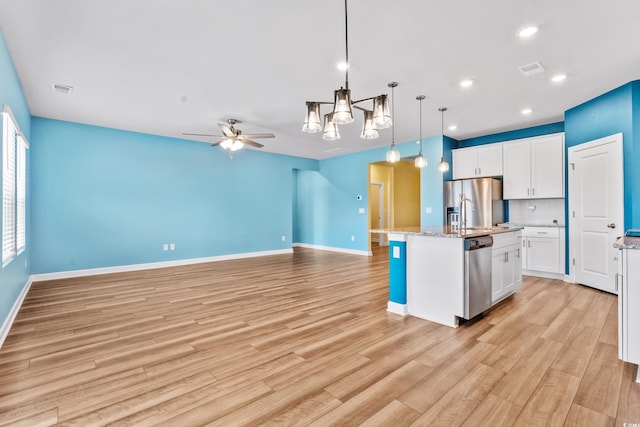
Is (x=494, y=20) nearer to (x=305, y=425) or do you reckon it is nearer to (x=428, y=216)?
(x=305, y=425)

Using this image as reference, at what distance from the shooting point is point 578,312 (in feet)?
11.4

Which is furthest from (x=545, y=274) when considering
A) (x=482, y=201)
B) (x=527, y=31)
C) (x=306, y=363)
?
(x=306, y=363)

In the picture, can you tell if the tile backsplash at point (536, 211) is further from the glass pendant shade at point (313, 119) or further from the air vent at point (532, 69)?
the glass pendant shade at point (313, 119)

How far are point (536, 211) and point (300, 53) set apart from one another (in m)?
5.26

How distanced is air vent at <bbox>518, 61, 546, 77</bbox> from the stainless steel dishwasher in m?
1.93

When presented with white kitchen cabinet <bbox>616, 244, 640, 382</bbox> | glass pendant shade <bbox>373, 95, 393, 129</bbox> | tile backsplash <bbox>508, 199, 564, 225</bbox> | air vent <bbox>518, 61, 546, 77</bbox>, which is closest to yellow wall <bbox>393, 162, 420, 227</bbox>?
tile backsplash <bbox>508, 199, 564, 225</bbox>

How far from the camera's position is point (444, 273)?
125 inches

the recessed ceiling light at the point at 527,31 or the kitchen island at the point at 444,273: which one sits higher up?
the recessed ceiling light at the point at 527,31

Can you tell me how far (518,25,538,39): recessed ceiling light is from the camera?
2699 mm

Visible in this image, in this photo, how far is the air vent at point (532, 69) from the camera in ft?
11.1

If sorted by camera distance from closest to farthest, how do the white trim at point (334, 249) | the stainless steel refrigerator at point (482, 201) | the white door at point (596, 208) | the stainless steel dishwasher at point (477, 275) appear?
1. the stainless steel dishwasher at point (477, 275)
2. the white door at point (596, 208)
3. the stainless steel refrigerator at point (482, 201)
4. the white trim at point (334, 249)

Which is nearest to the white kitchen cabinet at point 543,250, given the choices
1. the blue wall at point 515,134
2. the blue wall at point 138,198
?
the blue wall at point 515,134

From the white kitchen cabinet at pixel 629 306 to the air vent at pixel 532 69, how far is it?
2245 mm

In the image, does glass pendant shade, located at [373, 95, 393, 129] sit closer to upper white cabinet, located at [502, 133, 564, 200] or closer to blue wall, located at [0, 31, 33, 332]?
blue wall, located at [0, 31, 33, 332]
